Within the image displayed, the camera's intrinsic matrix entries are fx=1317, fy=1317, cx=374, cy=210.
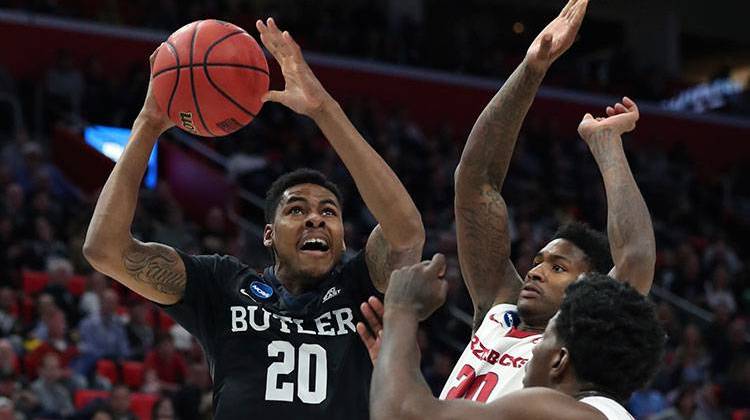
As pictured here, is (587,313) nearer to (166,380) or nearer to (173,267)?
(173,267)

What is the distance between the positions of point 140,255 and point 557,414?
1998 millimetres

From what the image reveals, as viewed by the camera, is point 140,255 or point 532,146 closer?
point 140,255

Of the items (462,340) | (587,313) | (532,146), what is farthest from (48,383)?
(532,146)

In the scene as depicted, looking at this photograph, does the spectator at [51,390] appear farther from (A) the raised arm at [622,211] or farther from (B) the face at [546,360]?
(B) the face at [546,360]

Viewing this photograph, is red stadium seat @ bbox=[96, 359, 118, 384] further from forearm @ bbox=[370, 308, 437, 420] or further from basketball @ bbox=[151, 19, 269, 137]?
forearm @ bbox=[370, 308, 437, 420]

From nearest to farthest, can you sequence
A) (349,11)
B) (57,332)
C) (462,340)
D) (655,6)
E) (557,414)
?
1. (557,414)
2. (57,332)
3. (462,340)
4. (349,11)
5. (655,6)

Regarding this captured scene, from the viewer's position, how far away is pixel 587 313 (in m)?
3.48

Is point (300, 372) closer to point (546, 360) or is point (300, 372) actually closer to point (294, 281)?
point (294, 281)

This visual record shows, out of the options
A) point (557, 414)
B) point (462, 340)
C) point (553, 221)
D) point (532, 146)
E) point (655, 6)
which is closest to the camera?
point (557, 414)

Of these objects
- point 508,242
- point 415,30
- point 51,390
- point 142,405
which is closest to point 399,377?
point 508,242

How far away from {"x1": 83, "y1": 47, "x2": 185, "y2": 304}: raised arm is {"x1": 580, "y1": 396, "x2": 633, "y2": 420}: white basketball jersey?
191 centimetres

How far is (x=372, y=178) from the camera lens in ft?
15.2

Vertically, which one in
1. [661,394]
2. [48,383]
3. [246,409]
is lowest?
[661,394]

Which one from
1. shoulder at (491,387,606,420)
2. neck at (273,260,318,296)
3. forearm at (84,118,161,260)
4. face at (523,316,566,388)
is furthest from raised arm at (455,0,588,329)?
shoulder at (491,387,606,420)
